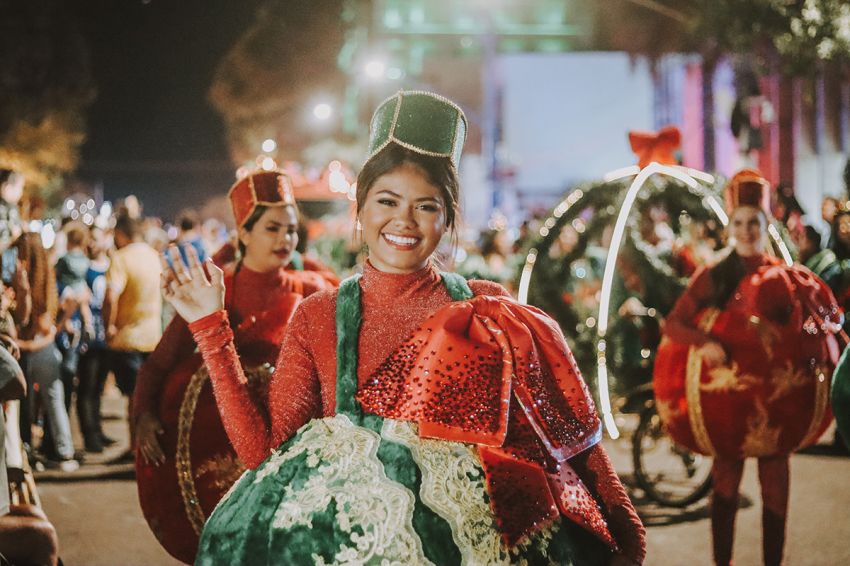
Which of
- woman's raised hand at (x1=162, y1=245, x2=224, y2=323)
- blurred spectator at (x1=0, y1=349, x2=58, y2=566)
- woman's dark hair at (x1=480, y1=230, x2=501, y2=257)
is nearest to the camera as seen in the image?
woman's raised hand at (x1=162, y1=245, x2=224, y2=323)

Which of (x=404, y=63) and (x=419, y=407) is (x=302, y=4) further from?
(x=419, y=407)

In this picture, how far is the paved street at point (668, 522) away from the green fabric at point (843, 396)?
2.76 metres

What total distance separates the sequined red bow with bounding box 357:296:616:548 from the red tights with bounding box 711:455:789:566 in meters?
3.01

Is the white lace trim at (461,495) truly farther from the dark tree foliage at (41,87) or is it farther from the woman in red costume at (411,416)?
the dark tree foliage at (41,87)

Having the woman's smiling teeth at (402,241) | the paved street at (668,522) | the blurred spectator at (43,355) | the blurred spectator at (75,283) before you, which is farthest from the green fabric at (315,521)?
the blurred spectator at (75,283)

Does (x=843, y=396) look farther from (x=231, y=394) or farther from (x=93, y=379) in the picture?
(x=93, y=379)

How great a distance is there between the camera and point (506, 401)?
7.61ft

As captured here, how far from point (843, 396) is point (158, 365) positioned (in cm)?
272

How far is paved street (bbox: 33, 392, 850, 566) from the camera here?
602 cm

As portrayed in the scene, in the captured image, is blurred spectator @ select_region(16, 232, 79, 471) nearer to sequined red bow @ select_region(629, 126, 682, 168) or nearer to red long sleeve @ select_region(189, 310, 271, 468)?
sequined red bow @ select_region(629, 126, 682, 168)

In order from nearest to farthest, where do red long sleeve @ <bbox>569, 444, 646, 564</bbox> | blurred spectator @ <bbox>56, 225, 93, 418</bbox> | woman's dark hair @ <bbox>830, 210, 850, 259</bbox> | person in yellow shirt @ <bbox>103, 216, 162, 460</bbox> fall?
red long sleeve @ <bbox>569, 444, 646, 564</bbox> → woman's dark hair @ <bbox>830, 210, 850, 259</bbox> → person in yellow shirt @ <bbox>103, 216, 162, 460</bbox> → blurred spectator @ <bbox>56, 225, 93, 418</bbox>

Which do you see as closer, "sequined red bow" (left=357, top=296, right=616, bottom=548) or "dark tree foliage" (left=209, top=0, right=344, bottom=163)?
"sequined red bow" (left=357, top=296, right=616, bottom=548)

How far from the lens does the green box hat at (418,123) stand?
8.41 ft

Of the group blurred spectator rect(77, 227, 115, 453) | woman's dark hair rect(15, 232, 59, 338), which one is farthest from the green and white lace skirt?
blurred spectator rect(77, 227, 115, 453)
